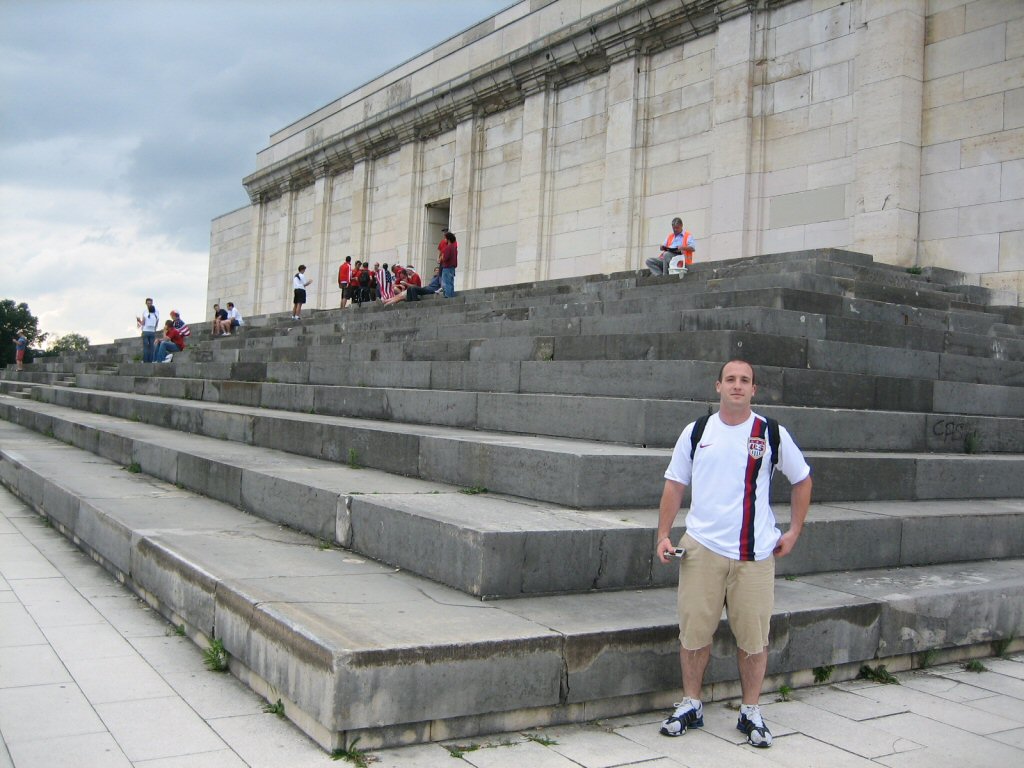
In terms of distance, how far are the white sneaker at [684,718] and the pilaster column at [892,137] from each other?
1318cm

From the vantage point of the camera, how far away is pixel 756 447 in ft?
14.2

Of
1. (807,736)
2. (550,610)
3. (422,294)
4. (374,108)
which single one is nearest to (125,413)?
(422,294)

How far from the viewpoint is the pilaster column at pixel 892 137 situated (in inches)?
621

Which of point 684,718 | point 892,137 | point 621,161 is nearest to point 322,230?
point 621,161

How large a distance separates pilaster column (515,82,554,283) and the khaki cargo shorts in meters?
19.4

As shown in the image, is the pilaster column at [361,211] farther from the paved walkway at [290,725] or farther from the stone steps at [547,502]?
the paved walkway at [290,725]

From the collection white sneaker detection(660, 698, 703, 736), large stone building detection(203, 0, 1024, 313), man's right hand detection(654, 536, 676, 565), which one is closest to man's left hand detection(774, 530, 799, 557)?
man's right hand detection(654, 536, 676, 565)

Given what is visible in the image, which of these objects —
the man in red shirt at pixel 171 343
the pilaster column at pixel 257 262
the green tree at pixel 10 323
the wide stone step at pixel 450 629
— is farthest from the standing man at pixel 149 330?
the green tree at pixel 10 323

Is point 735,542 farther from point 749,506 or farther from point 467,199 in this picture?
point 467,199

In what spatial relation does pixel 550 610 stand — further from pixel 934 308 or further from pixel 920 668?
pixel 934 308

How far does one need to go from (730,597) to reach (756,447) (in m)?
0.73

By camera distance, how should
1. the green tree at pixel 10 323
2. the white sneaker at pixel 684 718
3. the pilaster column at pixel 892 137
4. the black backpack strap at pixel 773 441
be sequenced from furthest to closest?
the green tree at pixel 10 323 → the pilaster column at pixel 892 137 → the black backpack strap at pixel 773 441 → the white sneaker at pixel 684 718

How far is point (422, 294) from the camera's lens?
2105cm

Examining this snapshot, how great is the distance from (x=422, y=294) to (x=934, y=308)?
1184cm
